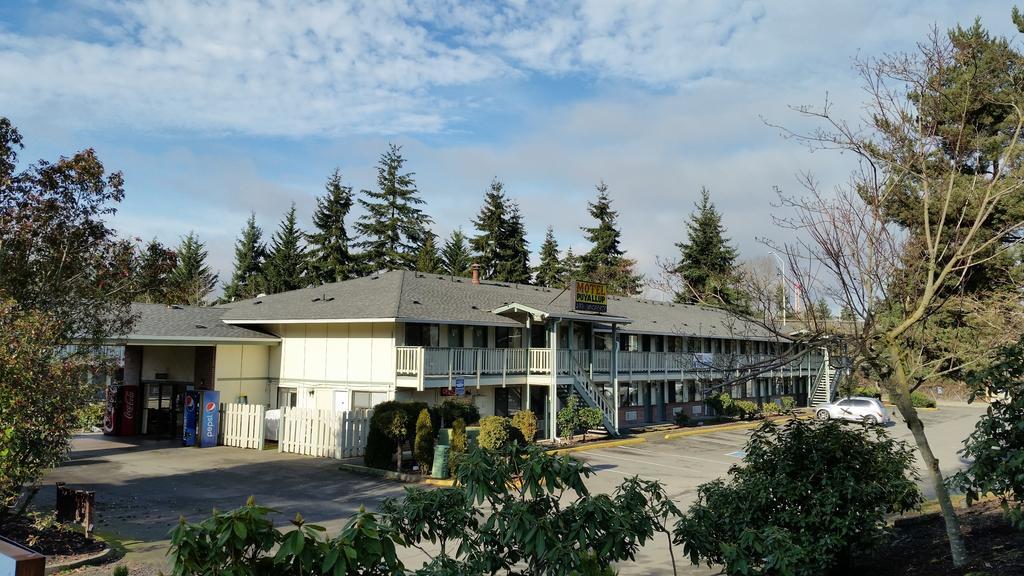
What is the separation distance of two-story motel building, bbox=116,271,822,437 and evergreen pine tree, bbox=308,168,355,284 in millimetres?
24734

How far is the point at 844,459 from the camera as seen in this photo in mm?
8492

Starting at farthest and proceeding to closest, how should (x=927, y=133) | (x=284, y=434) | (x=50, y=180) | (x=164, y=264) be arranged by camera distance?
(x=284, y=434)
(x=164, y=264)
(x=50, y=180)
(x=927, y=133)

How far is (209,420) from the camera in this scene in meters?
24.7

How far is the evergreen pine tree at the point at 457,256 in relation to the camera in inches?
2475

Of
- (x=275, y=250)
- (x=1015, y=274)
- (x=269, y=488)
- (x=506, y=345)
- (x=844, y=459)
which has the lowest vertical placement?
(x=269, y=488)

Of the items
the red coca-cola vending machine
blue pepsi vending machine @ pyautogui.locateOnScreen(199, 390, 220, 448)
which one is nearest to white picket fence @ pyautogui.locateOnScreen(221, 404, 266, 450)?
blue pepsi vending machine @ pyautogui.locateOnScreen(199, 390, 220, 448)

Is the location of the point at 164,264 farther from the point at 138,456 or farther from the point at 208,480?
the point at 138,456

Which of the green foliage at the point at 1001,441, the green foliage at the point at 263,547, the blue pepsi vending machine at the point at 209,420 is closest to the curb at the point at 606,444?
the blue pepsi vending machine at the point at 209,420

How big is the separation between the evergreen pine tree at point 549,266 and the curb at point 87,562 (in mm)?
53347

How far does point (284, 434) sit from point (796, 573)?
64.9 feet

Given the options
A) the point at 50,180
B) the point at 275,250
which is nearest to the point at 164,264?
the point at 50,180

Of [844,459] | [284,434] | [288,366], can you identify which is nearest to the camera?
[844,459]

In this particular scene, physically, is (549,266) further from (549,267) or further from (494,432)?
(494,432)

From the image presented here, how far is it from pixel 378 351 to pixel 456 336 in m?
3.50
